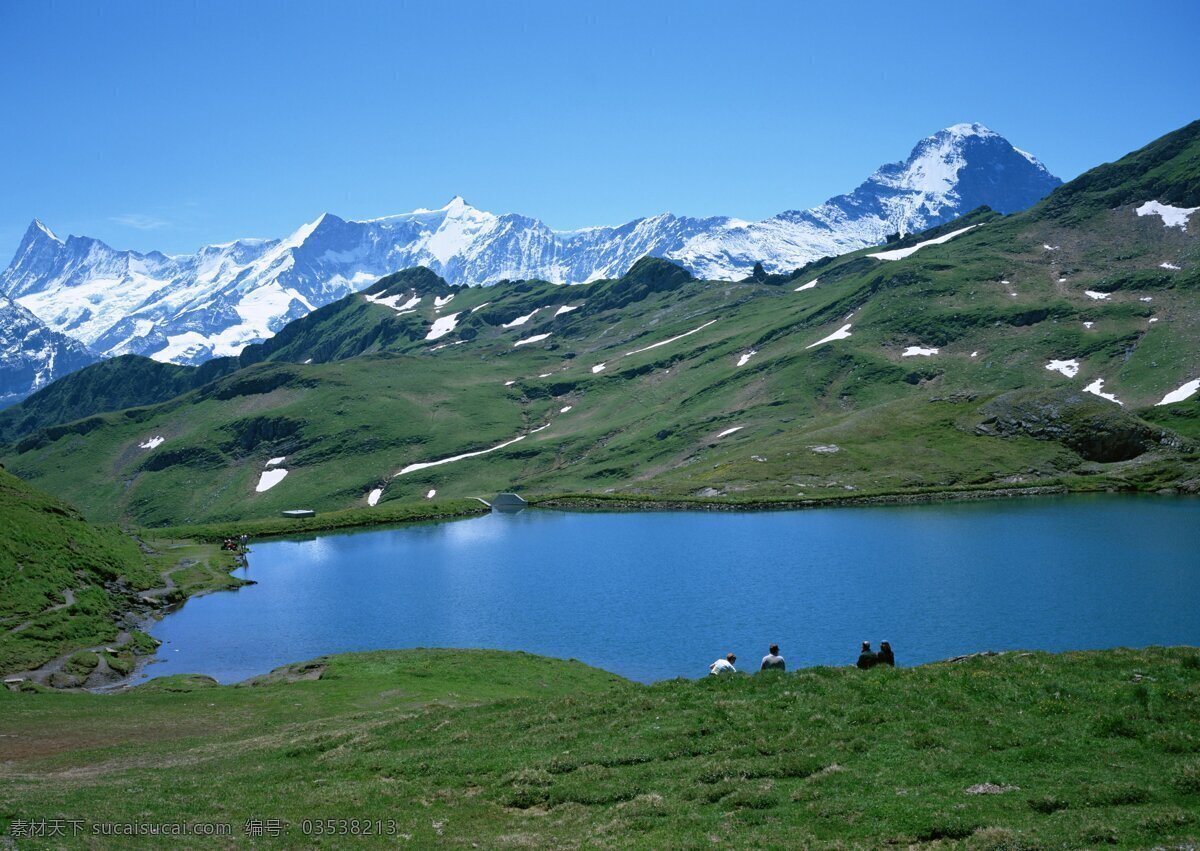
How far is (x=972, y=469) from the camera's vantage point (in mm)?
171250

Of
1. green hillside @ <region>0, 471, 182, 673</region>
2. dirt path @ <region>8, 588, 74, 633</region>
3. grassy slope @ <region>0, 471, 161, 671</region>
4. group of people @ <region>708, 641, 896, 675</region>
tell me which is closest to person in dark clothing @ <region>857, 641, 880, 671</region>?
group of people @ <region>708, 641, 896, 675</region>

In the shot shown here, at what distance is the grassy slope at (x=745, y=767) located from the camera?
19.8 meters

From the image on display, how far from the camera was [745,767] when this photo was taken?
24312 millimetres

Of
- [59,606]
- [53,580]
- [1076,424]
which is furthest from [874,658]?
[1076,424]

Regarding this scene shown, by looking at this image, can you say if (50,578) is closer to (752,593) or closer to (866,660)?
(752,593)

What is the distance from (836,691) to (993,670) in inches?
208

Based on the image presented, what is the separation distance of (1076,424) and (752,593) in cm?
12206

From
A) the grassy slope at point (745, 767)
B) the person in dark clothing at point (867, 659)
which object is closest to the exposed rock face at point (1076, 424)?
the person in dark clothing at point (867, 659)

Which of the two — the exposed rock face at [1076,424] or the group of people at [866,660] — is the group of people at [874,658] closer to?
the group of people at [866,660]

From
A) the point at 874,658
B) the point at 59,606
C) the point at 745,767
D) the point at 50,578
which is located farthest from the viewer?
the point at 50,578

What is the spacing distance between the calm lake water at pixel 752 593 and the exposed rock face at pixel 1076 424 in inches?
1224

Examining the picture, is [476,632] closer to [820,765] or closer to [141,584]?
[141,584]

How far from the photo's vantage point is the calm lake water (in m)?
68.6

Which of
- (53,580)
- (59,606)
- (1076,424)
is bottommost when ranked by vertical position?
(59,606)
